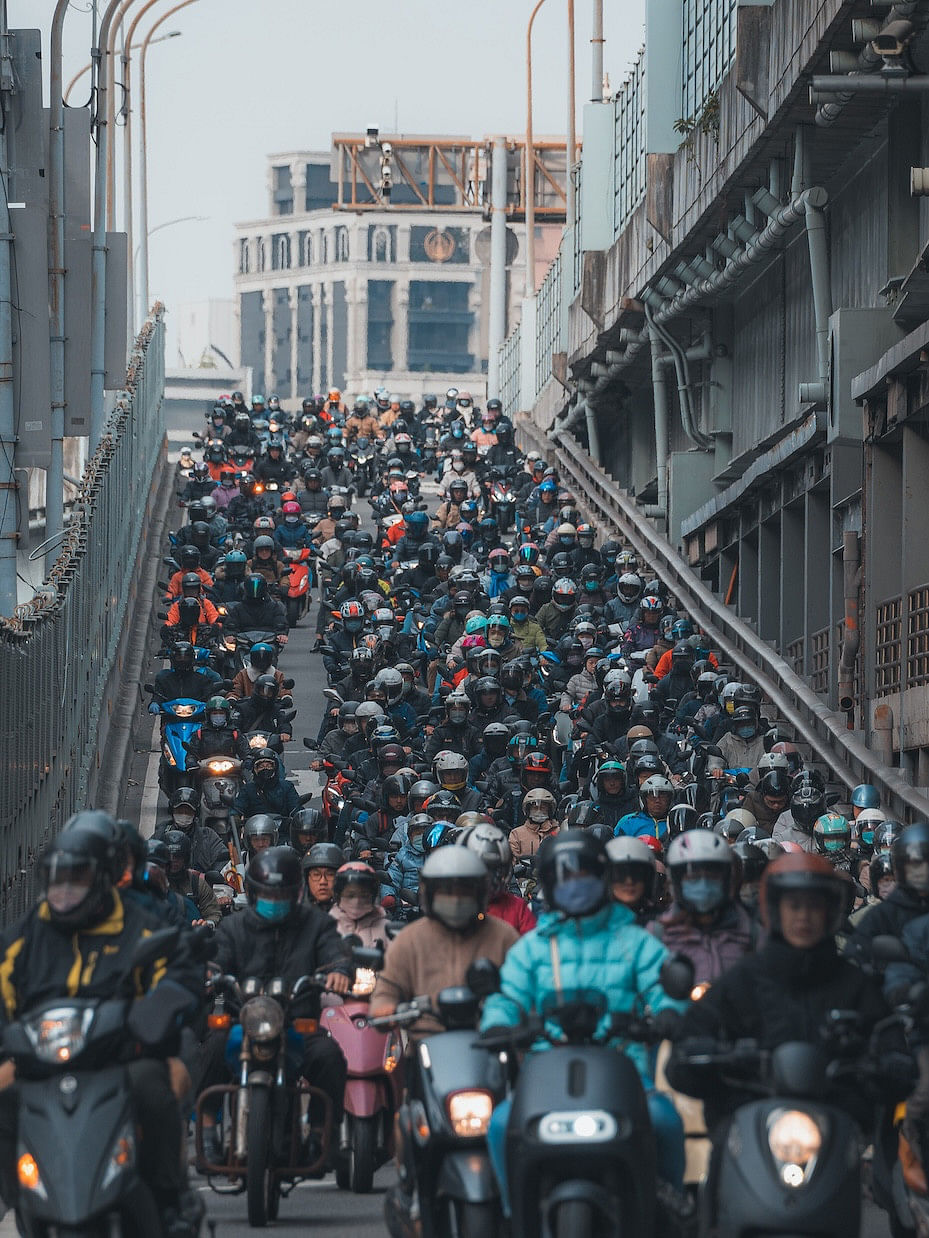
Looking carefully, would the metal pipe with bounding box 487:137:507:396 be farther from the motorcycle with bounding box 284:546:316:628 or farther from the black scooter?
the black scooter

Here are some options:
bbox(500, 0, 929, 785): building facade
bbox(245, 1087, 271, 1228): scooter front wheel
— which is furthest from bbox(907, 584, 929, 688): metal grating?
bbox(245, 1087, 271, 1228): scooter front wheel

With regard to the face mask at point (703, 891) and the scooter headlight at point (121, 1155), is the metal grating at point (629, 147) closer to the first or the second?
the face mask at point (703, 891)

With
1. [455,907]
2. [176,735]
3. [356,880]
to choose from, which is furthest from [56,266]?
[455,907]

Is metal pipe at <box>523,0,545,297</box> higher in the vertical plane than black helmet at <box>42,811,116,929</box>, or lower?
higher

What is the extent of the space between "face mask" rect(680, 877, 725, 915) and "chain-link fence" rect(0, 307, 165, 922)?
483cm

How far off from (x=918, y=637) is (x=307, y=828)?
8.11 m

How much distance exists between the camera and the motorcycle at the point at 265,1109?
11.9 metres

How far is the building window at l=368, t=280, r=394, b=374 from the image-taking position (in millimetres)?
165125

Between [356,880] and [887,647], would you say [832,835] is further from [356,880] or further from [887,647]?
[887,647]

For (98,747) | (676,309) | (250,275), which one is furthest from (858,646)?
(250,275)

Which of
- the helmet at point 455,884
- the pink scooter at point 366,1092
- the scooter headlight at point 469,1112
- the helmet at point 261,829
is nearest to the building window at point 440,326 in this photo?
the helmet at point 261,829

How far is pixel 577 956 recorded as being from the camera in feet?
31.5

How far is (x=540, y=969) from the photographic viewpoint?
31.5 feet

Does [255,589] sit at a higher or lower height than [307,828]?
higher
